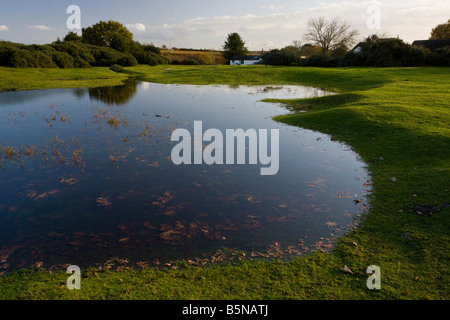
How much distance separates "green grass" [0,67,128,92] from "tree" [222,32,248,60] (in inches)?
2424

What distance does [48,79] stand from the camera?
157 feet

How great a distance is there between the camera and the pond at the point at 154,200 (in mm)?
7348

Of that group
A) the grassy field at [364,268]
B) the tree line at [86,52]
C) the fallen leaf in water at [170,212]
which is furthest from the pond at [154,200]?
the tree line at [86,52]

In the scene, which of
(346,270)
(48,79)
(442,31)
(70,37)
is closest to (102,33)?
(70,37)

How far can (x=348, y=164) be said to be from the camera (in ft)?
43.3

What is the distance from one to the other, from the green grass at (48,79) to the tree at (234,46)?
202ft

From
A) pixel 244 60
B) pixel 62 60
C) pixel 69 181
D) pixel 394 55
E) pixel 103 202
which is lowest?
pixel 103 202

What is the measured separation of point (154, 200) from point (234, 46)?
110 metres

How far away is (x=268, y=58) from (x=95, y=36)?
58938 millimetres

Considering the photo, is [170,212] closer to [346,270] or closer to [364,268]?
A: [346,270]

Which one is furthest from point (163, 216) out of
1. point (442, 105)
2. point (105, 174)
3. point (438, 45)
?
point (438, 45)

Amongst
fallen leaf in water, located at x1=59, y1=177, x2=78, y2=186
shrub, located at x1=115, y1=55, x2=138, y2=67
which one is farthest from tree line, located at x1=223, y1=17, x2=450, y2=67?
fallen leaf in water, located at x1=59, y1=177, x2=78, y2=186

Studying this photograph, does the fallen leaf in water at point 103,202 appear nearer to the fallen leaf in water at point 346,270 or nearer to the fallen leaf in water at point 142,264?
the fallen leaf in water at point 142,264

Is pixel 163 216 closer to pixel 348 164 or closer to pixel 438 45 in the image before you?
pixel 348 164
